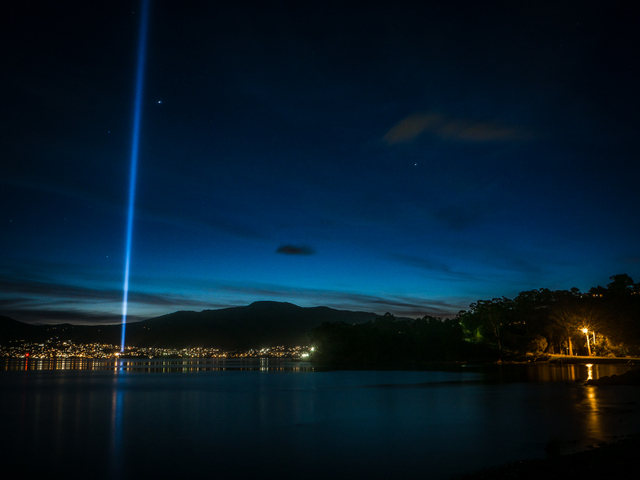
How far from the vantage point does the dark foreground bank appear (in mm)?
11742

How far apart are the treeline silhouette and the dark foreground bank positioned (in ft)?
229

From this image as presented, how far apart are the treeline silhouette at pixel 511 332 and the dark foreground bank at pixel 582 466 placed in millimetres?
69768

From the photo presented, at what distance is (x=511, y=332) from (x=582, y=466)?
95601 mm

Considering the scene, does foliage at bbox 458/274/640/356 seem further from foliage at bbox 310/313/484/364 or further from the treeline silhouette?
foliage at bbox 310/313/484/364

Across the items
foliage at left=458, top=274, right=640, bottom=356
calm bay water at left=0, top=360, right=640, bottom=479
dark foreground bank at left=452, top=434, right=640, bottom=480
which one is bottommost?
calm bay water at left=0, top=360, right=640, bottom=479

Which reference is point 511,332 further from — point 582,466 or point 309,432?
point 582,466

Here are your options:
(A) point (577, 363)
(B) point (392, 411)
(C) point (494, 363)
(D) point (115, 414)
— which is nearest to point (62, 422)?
(D) point (115, 414)

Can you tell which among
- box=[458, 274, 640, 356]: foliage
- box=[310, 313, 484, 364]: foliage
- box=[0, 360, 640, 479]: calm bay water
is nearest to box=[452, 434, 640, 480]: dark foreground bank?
box=[0, 360, 640, 479]: calm bay water

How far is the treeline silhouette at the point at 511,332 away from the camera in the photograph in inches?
3062

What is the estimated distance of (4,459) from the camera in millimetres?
19578

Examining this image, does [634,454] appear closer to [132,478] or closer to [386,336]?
[132,478]

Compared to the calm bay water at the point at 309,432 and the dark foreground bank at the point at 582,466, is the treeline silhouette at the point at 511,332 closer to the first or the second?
the calm bay water at the point at 309,432

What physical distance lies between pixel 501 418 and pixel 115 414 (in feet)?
82.9

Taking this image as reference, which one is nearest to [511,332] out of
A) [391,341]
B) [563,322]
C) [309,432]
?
[563,322]
